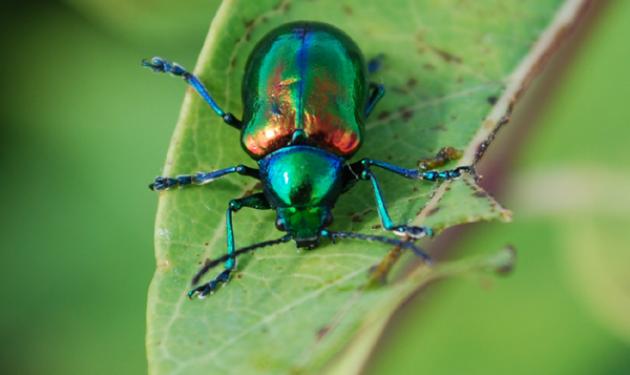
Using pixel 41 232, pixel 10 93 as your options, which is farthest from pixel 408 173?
pixel 10 93

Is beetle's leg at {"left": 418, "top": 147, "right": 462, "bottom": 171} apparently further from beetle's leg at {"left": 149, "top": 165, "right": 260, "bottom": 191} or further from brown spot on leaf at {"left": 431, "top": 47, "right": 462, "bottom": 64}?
beetle's leg at {"left": 149, "top": 165, "right": 260, "bottom": 191}

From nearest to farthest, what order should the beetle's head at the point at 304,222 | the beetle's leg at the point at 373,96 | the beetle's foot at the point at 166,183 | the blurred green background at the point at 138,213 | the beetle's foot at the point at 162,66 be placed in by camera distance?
the beetle's foot at the point at 166,183 < the beetle's head at the point at 304,222 < the beetle's leg at the point at 373,96 < the beetle's foot at the point at 162,66 < the blurred green background at the point at 138,213

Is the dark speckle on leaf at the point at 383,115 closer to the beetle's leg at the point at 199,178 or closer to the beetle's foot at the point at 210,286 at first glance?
the beetle's leg at the point at 199,178

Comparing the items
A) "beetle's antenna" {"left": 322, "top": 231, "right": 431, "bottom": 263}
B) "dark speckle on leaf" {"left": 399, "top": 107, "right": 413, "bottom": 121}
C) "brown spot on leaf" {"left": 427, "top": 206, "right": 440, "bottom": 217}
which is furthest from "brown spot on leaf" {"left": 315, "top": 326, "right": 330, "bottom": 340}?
Answer: "dark speckle on leaf" {"left": 399, "top": 107, "right": 413, "bottom": 121}

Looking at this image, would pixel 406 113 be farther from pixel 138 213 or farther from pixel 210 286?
pixel 138 213

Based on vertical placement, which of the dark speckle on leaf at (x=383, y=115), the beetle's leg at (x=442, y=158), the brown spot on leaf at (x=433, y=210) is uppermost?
the dark speckle on leaf at (x=383, y=115)

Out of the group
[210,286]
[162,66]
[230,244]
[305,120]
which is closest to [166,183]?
[230,244]

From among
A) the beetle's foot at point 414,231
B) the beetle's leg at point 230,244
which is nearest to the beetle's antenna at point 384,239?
the beetle's foot at point 414,231

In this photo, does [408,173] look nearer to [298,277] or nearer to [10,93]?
[298,277]
